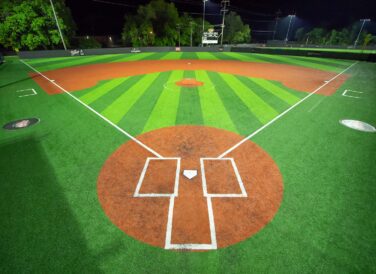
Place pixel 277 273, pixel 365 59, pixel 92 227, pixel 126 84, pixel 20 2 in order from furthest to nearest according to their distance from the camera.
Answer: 1. pixel 20 2
2. pixel 365 59
3. pixel 126 84
4. pixel 92 227
5. pixel 277 273

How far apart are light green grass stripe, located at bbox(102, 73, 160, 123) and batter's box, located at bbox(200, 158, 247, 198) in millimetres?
6310

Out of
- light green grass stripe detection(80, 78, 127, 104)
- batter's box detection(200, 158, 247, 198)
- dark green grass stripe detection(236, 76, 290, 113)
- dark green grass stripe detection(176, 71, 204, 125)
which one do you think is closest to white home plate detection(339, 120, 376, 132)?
dark green grass stripe detection(236, 76, 290, 113)

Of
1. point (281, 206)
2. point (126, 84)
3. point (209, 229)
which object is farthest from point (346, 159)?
point (126, 84)

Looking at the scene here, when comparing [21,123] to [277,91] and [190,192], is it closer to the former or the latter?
[190,192]

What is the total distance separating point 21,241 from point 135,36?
255 feet

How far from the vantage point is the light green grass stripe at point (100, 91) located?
47.4ft

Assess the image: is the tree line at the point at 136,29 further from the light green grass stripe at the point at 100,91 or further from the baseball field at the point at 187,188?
the baseball field at the point at 187,188

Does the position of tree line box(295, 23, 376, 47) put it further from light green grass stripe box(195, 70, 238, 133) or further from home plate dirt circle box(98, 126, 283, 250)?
home plate dirt circle box(98, 126, 283, 250)

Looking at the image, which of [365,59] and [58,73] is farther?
[365,59]

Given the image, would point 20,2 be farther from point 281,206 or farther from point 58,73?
point 281,206

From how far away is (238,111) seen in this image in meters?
12.1

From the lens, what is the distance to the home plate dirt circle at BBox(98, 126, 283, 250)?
4.96 m

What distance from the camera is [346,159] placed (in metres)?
7.78

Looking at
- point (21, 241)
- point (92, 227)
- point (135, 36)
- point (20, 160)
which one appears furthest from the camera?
point (135, 36)
